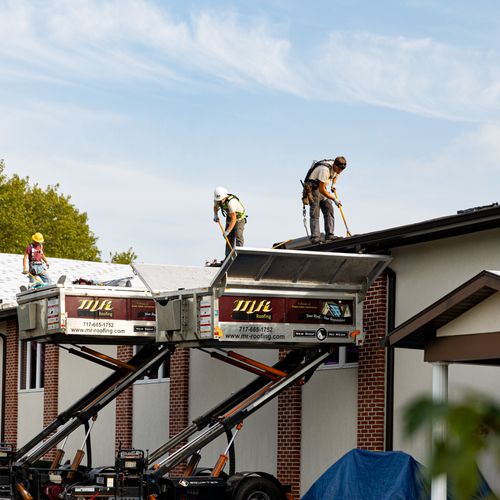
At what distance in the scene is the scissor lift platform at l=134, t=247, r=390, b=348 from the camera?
16.3 metres

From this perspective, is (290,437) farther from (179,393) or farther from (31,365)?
(31,365)

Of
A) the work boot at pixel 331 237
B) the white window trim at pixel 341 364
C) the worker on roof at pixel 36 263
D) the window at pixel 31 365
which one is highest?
the work boot at pixel 331 237

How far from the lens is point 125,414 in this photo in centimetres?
2458

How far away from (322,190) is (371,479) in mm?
5094

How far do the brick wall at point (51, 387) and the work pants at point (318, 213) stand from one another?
1119 centimetres

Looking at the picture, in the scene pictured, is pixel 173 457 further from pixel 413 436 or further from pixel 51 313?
Result: pixel 413 436

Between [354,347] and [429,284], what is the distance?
2205 millimetres

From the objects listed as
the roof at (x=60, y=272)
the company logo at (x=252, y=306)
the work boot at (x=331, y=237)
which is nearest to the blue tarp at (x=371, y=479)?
the company logo at (x=252, y=306)

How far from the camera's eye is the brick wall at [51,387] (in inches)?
1069

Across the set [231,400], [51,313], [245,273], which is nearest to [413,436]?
[245,273]

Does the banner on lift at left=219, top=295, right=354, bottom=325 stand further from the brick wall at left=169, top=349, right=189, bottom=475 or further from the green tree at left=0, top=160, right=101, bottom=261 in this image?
the green tree at left=0, top=160, right=101, bottom=261

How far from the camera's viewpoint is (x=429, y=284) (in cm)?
1622

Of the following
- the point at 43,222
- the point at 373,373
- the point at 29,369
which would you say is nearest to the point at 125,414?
the point at 29,369

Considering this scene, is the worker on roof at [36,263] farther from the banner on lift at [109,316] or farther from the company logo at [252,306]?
the company logo at [252,306]
